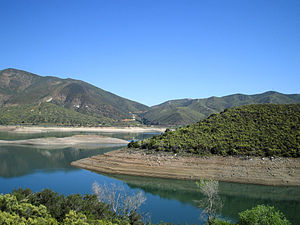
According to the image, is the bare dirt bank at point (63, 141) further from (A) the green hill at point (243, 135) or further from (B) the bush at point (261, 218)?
(B) the bush at point (261, 218)

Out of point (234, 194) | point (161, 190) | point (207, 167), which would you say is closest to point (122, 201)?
point (161, 190)

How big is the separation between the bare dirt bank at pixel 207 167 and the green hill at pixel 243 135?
278 centimetres

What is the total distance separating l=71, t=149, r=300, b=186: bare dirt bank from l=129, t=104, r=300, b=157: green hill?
2780mm

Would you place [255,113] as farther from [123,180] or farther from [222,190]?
[123,180]

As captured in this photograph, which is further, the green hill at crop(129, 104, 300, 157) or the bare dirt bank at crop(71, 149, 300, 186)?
the green hill at crop(129, 104, 300, 157)

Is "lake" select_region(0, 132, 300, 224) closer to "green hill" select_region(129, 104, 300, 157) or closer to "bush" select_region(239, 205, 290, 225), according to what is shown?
"bush" select_region(239, 205, 290, 225)

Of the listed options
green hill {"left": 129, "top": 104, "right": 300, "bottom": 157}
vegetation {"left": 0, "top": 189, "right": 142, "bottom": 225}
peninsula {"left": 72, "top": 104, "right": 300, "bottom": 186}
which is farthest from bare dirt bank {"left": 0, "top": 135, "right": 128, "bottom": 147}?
vegetation {"left": 0, "top": 189, "right": 142, "bottom": 225}

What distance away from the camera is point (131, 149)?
199 ft

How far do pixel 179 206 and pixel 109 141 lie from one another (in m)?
72.7

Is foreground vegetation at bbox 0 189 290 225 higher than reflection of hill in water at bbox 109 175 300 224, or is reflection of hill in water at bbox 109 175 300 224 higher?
foreground vegetation at bbox 0 189 290 225

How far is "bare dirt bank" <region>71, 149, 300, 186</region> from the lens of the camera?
45.1m

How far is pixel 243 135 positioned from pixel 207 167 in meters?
14.5

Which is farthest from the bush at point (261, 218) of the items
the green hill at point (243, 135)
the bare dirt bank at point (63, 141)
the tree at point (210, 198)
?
the bare dirt bank at point (63, 141)

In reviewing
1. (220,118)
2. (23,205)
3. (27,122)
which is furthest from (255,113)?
(27,122)
